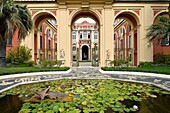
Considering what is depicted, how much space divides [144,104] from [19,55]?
49.9ft

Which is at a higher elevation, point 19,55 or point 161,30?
point 161,30

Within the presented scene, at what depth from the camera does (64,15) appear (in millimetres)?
18625

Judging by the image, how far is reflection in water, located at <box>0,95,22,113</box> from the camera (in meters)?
4.53

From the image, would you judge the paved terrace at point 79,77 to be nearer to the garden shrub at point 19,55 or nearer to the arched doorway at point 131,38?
the garden shrub at point 19,55

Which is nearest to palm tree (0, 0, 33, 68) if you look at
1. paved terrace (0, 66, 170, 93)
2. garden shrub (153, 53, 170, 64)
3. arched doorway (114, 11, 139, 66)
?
paved terrace (0, 66, 170, 93)

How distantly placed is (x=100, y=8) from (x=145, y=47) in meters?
7.15

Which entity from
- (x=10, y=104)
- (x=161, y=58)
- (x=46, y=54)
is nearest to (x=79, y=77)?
(x=10, y=104)

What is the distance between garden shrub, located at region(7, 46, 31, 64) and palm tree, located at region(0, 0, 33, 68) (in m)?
2.87

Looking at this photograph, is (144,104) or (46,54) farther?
(46,54)

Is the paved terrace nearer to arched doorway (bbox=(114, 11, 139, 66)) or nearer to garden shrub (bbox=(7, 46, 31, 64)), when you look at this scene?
garden shrub (bbox=(7, 46, 31, 64))

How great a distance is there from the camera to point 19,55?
673 inches

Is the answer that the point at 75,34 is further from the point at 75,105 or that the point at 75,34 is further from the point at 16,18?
the point at 75,105

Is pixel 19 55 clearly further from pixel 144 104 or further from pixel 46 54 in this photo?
pixel 144 104

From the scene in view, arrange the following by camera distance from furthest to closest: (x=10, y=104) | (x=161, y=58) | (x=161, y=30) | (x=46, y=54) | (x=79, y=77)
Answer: (x=46, y=54), (x=161, y=58), (x=161, y=30), (x=79, y=77), (x=10, y=104)
